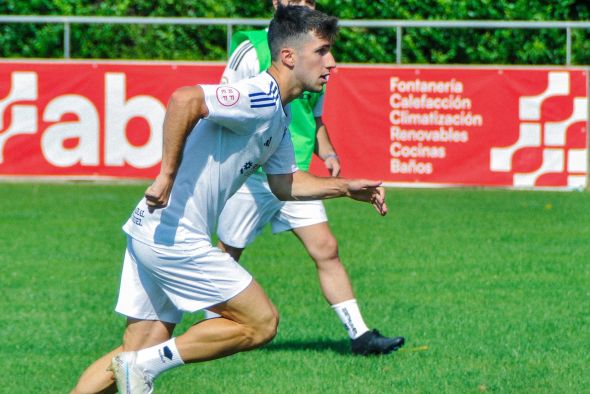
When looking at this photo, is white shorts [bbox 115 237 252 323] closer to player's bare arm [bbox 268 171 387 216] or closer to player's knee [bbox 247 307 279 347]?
player's knee [bbox 247 307 279 347]

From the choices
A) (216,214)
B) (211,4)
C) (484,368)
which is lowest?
(484,368)

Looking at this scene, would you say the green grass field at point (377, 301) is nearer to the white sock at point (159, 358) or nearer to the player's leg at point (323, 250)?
the player's leg at point (323, 250)

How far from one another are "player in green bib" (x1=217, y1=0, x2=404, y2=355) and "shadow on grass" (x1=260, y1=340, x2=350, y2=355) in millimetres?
208

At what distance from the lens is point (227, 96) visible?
5.46 metres

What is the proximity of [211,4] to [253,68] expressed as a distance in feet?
46.2

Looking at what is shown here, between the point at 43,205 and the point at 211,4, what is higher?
the point at 211,4

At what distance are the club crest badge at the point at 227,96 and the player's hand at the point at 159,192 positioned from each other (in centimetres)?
39

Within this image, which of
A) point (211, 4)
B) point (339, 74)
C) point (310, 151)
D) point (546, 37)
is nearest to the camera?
point (310, 151)

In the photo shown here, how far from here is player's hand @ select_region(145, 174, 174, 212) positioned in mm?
5426

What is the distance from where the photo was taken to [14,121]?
692 inches

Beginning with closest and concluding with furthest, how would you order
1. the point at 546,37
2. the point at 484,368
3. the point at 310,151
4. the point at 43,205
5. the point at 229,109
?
the point at 229,109 → the point at 484,368 → the point at 310,151 → the point at 43,205 → the point at 546,37

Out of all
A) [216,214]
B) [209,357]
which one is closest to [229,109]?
[216,214]

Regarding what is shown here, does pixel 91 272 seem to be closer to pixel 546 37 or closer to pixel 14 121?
pixel 14 121

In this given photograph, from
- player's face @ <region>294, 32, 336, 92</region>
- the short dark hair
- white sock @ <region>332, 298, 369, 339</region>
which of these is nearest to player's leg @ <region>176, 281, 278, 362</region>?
player's face @ <region>294, 32, 336, 92</region>
